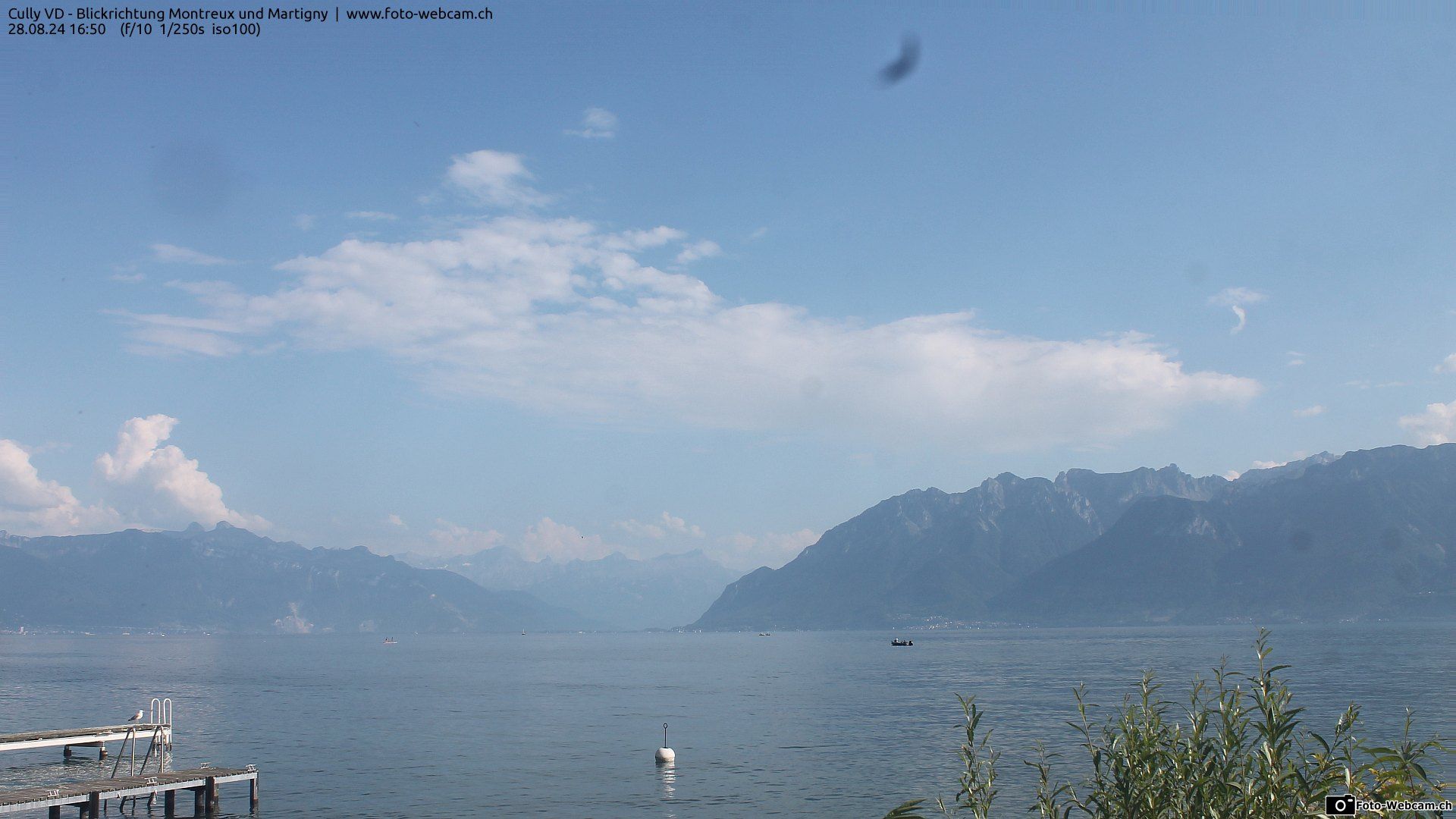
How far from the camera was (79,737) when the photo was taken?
72188 mm

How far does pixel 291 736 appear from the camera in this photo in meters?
90.3

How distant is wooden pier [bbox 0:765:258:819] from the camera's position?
156ft

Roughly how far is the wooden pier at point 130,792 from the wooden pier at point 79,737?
9793 mm

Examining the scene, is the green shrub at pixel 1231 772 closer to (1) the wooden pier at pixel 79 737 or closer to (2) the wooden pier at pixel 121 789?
(2) the wooden pier at pixel 121 789

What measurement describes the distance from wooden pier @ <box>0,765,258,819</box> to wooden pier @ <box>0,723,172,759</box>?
9.79 m

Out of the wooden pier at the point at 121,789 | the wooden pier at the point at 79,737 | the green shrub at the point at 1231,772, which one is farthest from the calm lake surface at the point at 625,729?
the green shrub at the point at 1231,772

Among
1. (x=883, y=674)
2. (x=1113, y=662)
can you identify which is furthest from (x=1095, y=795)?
(x=1113, y=662)

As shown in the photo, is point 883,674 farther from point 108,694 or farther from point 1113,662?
point 108,694

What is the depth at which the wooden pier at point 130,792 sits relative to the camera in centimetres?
4750

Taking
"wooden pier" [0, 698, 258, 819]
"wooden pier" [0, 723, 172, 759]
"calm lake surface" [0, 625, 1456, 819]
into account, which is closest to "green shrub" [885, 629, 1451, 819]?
"calm lake surface" [0, 625, 1456, 819]

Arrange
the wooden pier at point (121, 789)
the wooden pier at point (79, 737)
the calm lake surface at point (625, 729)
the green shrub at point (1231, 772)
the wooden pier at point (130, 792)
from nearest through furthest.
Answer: the green shrub at point (1231, 772) → the wooden pier at point (130, 792) → the wooden pier at point (121, 789) → the calm lake surface at point (625, 729) → the wooden pier at point (79, 737)

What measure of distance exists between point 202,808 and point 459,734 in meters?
35.3

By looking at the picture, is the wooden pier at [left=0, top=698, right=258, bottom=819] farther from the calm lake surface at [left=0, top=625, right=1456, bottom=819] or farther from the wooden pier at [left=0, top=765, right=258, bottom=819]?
the calm lake surface at [left=0, top=625, right=1456, bottom=819]

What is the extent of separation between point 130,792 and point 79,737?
1088 inches
